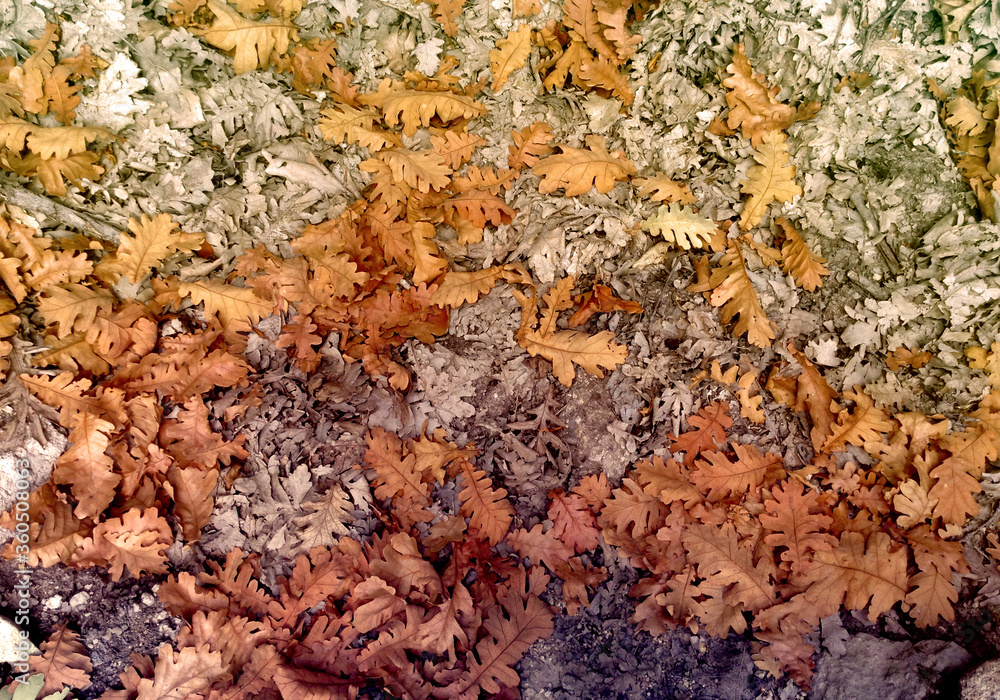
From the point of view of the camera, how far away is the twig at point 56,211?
7.75 feet

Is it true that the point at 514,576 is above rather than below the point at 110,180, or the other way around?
below

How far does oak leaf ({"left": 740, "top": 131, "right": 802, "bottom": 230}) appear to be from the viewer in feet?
8.09

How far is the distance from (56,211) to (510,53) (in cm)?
218

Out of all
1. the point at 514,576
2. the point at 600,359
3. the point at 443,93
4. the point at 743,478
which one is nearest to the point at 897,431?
the point at 743,478

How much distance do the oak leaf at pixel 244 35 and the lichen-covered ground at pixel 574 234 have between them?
3.6 inches

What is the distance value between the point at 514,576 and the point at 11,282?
2475mm

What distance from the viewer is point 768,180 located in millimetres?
2475

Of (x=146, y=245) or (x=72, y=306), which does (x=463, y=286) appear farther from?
(x=72, y=306)

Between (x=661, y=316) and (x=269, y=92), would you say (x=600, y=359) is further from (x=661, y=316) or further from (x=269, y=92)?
(x=269, y=92)

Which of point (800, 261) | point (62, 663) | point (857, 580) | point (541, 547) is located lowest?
point (62, 663)

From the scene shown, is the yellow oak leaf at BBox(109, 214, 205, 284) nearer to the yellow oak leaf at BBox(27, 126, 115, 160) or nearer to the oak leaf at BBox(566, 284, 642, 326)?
the yellow oak leaf at BBox(27, 126, 115, 160)

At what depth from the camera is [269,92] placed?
2.57 metres

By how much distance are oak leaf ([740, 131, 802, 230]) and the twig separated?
116 inches

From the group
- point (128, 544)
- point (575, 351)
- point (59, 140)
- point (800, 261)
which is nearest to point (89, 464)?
point (128, 544)
